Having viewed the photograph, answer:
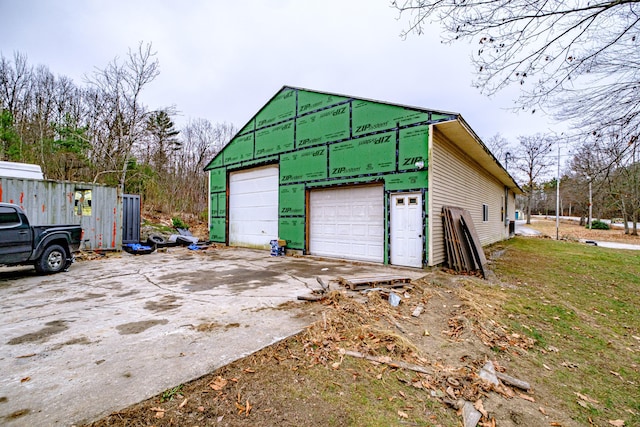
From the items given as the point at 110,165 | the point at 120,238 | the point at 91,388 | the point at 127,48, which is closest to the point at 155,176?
the point at 110,165

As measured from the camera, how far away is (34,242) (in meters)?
6.10

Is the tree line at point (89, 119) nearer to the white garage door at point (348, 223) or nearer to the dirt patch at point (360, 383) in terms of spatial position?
the white garage door at point (348, 223)

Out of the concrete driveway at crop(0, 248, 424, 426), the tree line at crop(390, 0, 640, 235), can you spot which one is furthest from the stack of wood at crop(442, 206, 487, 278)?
the tree line at crop(390, 0, 640, 235)

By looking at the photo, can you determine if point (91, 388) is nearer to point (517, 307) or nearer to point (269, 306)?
point (269, 306)

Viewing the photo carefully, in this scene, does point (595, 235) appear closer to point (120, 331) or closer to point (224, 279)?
point (224, 279)

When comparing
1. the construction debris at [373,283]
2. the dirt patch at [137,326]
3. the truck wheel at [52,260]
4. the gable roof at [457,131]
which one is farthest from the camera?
the gable roof at [457,131]

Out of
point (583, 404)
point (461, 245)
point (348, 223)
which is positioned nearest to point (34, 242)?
point (348, 223)

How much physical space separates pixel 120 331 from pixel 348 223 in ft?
22.3

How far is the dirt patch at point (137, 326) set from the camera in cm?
323

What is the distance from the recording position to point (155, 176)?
1756 cm

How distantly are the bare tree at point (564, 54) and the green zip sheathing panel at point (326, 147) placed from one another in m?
3.30

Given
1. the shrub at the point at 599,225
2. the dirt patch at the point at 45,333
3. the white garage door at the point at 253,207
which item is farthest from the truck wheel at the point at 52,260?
the shrub at the point at 599,225

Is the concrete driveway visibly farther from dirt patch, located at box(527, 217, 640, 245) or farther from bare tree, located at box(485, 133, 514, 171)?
bare tree, located at box(485, 133, 514, 171)

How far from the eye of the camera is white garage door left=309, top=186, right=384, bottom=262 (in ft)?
27.6
